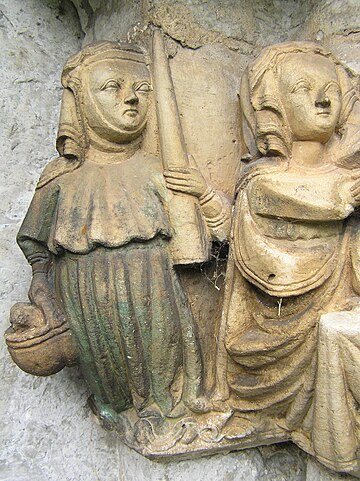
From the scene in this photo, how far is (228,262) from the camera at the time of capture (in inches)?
51.5

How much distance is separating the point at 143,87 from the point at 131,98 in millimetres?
65

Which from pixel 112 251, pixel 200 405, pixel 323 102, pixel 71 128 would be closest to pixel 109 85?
pixel 71 128

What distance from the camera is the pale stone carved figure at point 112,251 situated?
1.27 meters

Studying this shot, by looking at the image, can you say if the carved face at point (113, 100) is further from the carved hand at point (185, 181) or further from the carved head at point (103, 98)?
the carved hand at point (185, 181)

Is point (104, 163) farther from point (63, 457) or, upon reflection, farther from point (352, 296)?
point (63, 457)

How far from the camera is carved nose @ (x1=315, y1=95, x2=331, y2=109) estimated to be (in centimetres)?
121

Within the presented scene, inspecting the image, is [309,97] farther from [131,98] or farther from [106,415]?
[106,415]

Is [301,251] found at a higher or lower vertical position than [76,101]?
lower

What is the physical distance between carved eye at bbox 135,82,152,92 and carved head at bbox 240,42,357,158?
0.26 meters

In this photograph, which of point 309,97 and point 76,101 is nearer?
point 309,97

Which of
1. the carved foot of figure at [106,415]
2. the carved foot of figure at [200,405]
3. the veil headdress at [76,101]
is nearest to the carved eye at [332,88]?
the veil headdress at [76,101]

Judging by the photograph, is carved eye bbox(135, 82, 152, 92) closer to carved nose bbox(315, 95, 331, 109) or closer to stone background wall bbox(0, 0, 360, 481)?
stone background wall bbox(0, 0, 360, 481)

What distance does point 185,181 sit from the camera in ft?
4.33

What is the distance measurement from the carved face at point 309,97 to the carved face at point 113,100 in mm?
358
